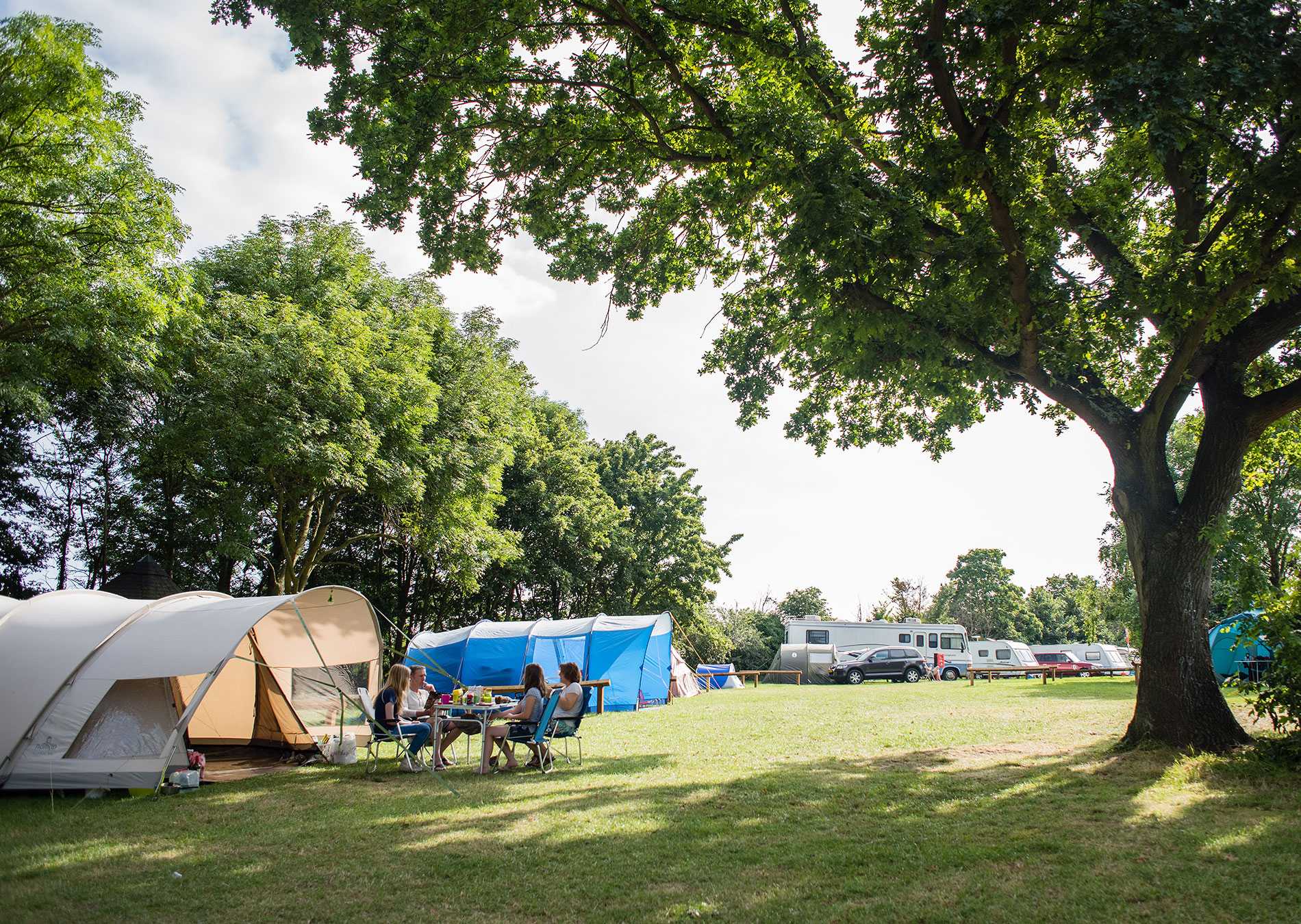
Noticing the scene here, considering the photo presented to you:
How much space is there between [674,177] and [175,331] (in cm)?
1044

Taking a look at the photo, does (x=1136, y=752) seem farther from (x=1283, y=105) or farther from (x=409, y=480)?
(x=409, y=480)

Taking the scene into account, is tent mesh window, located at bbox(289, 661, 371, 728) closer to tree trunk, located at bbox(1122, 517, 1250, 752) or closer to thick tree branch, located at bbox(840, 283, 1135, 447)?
thick tree branch, located at bbox(840, 283, 1135, 447)

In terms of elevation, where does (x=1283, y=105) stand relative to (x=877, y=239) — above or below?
above

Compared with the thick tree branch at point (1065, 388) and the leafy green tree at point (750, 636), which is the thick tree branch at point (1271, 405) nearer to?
the thick tree branch at point (1065, 388)

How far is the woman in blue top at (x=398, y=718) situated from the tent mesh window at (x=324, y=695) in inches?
53.7

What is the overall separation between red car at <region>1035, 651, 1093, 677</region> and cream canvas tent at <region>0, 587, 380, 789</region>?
32.1 metres

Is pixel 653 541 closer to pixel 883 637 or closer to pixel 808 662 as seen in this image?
pixel 808 662

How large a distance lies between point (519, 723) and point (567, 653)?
903cm

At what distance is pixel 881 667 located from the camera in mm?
32312

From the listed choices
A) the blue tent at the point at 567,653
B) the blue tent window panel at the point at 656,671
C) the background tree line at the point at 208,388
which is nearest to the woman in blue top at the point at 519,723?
the background tree line at the point at 208,388

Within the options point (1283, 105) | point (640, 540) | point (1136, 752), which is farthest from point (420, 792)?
point (640, 540)

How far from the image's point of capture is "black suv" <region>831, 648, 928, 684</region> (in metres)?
31.9

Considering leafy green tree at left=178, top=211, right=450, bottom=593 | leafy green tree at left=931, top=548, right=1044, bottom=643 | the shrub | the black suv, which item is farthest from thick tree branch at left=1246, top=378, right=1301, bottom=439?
leafy green tree at left=931, top=548, right=1044, bottom=643

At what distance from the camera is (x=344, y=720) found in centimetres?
1090
